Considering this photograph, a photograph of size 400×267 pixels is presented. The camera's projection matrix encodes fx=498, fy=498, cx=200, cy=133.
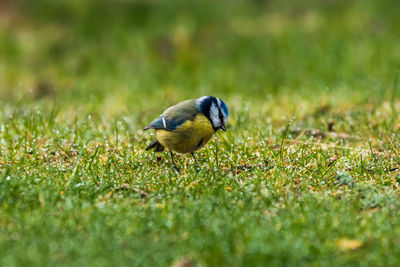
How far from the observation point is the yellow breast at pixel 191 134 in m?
4.73

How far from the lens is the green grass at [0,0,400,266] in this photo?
10.6ft

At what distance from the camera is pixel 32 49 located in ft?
39.1

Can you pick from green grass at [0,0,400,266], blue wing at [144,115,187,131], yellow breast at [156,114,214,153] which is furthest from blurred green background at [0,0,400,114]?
yellow breast at [156,114,214,153]

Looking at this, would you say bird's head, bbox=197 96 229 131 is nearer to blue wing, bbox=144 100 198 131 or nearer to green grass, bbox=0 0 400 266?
blue wing, bbox=144 100 198 131

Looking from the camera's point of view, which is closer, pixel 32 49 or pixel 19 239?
pixel 19 239

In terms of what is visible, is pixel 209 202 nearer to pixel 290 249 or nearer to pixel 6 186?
pixel 290 249

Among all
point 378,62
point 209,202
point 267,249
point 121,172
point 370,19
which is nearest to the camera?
point 267,249

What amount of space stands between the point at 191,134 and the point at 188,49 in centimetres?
689

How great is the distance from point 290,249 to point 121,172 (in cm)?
204

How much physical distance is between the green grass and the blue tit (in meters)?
0.28

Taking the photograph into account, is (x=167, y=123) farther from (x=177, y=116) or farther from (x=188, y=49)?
(x=188, y=49)

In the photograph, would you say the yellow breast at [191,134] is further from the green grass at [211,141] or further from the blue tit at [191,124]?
the green grass at [211,141]

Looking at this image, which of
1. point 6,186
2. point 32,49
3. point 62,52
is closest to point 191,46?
point 62,52

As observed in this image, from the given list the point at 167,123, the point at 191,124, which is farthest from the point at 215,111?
the point at 167,123
